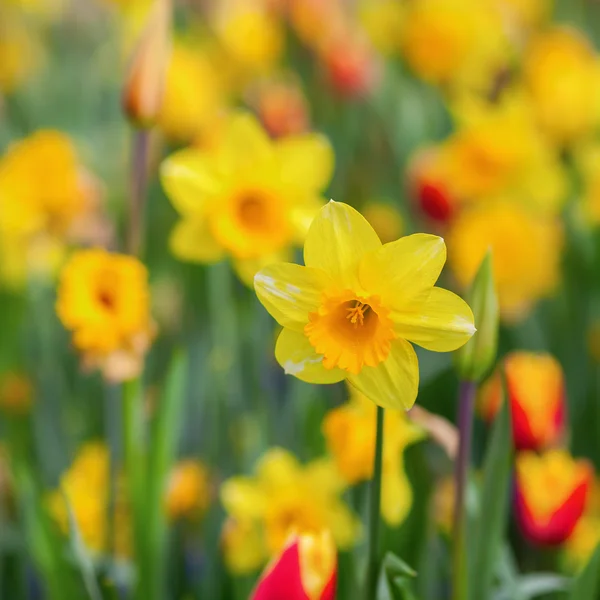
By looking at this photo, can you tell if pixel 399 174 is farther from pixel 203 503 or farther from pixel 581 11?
pixel 581 11

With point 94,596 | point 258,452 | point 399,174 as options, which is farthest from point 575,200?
point 94,596

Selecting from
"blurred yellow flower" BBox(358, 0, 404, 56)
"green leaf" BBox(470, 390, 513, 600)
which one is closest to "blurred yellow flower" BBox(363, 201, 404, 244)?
"blurred yellow flower" BBox(358, 0, 404, 56)

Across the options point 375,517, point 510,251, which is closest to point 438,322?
point 375,517

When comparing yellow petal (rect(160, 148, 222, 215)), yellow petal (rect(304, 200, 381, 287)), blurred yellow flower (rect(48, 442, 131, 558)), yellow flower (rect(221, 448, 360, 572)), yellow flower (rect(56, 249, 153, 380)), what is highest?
yellow petal (rect(304, 200, 381, 287))

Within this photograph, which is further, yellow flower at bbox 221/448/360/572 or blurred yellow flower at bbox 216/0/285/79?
blurred yellow flower at bbox 216/0/285/79

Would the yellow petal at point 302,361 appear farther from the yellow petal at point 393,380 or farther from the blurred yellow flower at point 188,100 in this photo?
the blurred yellow flower at point 188,100

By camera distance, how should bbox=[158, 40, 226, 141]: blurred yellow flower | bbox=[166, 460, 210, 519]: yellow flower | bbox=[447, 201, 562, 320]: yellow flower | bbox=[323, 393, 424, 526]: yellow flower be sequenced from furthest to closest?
1. bbox=[158, 40, 226, 141]: blurred yellow flower
2. bbox=[447, 201, 562, 320]: yellow flower
3. bbox=[166, 460, 210, 519]: yellow flower
4. bbox=[323, 393, 424, 526]: yellow flower

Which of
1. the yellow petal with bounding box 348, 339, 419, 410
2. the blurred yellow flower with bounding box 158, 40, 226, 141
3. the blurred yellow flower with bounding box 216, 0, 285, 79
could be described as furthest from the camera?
the blurred yellow flower with bounding box 216, 0, 285, 79

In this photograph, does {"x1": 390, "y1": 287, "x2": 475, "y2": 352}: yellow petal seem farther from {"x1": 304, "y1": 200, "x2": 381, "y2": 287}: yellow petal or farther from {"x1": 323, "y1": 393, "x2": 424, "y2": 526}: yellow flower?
{"x1": 323, "y1": 393, "x2": 424, "y2": 526}: yellow flower
